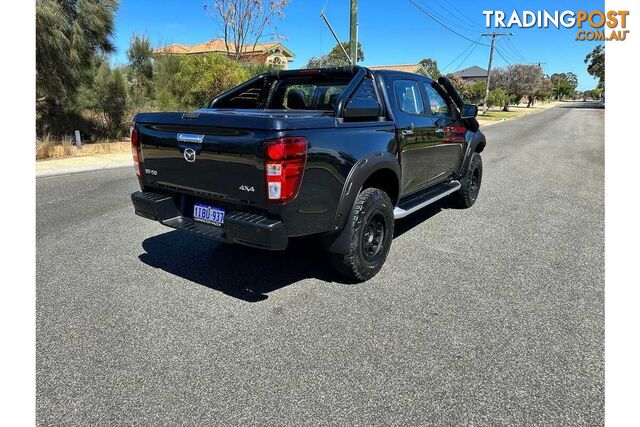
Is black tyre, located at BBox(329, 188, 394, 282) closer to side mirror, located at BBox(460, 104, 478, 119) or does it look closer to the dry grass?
side mirror, located at BBox(460, 104, 478, 119)

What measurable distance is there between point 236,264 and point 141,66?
18456mm

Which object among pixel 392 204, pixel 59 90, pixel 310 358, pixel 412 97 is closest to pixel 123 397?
pixel 310 358

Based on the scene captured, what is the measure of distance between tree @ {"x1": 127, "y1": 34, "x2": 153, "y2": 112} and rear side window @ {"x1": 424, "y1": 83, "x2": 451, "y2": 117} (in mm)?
15514

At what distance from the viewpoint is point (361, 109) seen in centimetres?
353

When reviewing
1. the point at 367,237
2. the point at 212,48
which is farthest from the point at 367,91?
the point at 212,48

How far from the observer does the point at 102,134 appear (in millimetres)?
16766

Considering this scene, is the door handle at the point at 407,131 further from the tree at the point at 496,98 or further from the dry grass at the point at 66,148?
the tree at the point at 496,98

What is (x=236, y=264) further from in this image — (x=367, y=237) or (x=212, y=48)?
(x=212, y=48)

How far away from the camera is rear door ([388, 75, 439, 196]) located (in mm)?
4250

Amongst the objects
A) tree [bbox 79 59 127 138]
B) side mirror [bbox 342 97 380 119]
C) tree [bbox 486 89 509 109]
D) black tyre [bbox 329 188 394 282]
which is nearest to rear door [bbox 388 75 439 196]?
side mirror [bbox 342 97 380 119]

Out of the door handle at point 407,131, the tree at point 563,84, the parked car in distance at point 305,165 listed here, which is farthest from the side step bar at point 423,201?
the tree at point 563,84

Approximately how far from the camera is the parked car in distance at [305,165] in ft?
9.78

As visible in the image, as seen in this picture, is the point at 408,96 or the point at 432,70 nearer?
the point at 408,96

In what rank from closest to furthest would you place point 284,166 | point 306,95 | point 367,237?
point 284,166, point 367,237, point 306,95
